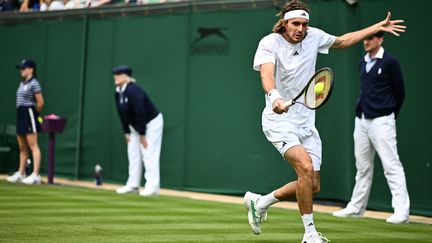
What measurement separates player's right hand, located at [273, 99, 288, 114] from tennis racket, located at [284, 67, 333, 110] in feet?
0.40

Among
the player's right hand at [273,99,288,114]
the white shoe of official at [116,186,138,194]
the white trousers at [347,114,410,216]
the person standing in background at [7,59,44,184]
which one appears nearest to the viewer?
the player's right hand at [273,99,288,114]

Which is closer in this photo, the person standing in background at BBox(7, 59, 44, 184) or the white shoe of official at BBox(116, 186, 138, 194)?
the white shoe of official at BBox(116, 186, 138, 194)

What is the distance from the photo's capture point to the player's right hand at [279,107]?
23.6 feet

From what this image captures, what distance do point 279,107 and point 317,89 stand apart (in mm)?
435

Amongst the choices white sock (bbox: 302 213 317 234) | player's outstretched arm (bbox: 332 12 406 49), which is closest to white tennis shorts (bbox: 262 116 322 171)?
white sock (bbox: 302 213 317 234)

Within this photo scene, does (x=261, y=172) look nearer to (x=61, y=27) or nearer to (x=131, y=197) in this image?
(x=131, y=197)

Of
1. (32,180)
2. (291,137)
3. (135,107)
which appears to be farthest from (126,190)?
(291,137)

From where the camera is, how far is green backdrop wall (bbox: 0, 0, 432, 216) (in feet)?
39.4

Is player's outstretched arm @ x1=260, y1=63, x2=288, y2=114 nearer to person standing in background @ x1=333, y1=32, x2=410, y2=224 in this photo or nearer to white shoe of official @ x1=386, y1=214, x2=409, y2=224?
person standing in background @ x1=333, y1=32, x2=410, y2=224

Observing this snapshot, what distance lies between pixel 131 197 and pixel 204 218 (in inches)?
124

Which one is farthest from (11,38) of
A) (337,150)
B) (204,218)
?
(204,218)

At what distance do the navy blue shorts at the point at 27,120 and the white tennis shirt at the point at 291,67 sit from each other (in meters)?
7.84

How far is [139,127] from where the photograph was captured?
13953 millimetres

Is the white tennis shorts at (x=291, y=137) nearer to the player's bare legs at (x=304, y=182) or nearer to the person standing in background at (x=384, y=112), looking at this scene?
the player's bare legs at (x=304, y=182)
